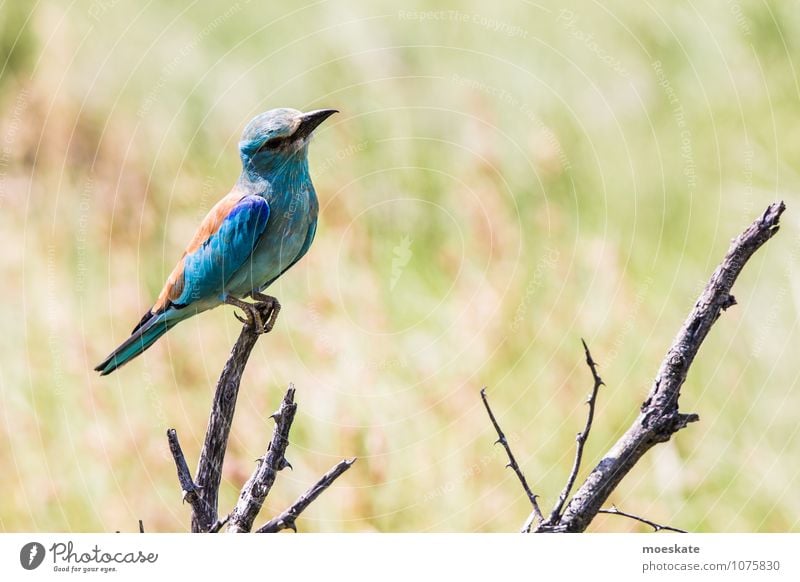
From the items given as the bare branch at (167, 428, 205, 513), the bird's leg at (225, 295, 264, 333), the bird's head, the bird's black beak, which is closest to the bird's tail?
the bird's leg at (225, 295, 264, 333)

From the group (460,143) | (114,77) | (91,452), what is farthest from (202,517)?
(114,77)

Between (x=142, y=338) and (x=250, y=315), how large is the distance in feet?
1.68

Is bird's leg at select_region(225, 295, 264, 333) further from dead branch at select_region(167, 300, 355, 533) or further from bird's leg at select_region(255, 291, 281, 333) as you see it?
dead branch at select_region(167, 300, 355, 533)

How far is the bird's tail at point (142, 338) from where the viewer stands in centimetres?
367

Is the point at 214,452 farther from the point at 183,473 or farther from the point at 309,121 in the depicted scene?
the point at 309,121

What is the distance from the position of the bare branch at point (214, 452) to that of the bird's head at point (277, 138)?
1006 mm

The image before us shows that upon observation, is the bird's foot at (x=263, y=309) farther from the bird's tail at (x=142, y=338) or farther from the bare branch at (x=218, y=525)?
the bare branch at (x=218, y=525)

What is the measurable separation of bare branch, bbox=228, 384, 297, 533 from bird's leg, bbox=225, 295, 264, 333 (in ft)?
2.43

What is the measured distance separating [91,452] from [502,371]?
1.99 metres

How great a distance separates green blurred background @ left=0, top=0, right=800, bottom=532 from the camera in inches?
185

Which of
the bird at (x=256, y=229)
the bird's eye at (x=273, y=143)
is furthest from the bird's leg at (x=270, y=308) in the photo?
the bird's eye at (x=273, y=143)

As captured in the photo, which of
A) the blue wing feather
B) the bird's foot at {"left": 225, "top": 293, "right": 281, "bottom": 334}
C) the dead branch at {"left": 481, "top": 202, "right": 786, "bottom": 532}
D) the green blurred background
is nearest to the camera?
the dead branch at {"left": 481, "top": 202, "right": 786, "bottom": 532}

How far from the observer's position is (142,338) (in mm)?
3717

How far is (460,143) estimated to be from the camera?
523 centimetres
